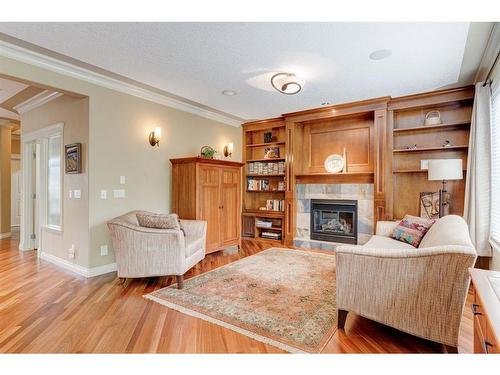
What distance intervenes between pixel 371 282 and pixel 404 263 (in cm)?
27

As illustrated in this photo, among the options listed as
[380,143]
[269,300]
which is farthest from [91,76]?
[380,143]

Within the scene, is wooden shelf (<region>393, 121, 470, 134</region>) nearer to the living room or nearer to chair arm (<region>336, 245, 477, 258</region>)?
the living room

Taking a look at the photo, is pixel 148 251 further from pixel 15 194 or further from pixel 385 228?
pixel 15 194

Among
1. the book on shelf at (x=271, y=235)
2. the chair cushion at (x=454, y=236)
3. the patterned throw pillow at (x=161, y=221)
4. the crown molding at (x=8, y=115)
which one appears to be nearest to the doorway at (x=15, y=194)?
the crown molding at (x=8, y=115)

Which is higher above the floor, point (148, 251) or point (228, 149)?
point (228, 149)

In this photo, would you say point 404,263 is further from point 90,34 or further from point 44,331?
point 90,34

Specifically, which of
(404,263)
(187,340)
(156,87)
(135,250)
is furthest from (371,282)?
(156,87)

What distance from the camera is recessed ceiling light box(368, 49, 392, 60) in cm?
273

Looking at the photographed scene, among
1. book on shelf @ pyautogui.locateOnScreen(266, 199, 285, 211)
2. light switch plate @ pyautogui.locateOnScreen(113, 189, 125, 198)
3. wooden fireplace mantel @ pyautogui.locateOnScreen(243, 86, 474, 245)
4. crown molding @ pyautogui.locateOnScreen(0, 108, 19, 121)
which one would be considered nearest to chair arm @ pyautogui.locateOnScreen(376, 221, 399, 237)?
wooden fireplace mantel @ pyautogui.locateOnScreen(243, 86, 474, 245)

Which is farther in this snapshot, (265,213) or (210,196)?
(265,213)

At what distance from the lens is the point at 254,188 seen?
19.3 feet

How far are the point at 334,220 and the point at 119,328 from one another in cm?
391
